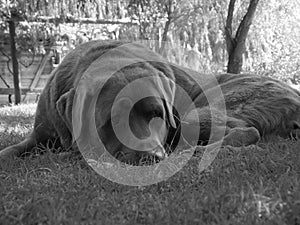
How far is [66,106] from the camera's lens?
328 cm

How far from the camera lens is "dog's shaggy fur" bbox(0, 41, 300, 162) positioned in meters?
3.03

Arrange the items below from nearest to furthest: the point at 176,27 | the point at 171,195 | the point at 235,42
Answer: the point at 171,195 < the point at 235,42 < the point at 176,27

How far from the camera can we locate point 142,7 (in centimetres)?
1058

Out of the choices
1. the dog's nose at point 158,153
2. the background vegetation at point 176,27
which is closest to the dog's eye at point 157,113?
the dog's nose at point 158,153

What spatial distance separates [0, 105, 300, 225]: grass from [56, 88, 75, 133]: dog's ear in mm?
527

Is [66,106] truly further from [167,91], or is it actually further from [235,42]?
[235,42]

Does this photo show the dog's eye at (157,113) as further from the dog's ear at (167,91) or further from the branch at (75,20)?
the branch at (75,20)

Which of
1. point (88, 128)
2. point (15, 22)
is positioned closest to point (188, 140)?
point (88, 128)

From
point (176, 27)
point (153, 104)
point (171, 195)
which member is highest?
point (153, 104)

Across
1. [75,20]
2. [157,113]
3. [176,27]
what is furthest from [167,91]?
[176,27]

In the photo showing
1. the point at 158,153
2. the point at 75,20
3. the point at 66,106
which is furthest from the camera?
the point at 75,20

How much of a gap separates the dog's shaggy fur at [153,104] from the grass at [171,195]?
423 mm

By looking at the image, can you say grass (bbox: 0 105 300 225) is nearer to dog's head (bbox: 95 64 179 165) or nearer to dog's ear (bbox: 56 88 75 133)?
dog's head (bbox: 95 64 179 165)

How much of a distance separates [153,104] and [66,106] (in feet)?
2.22
